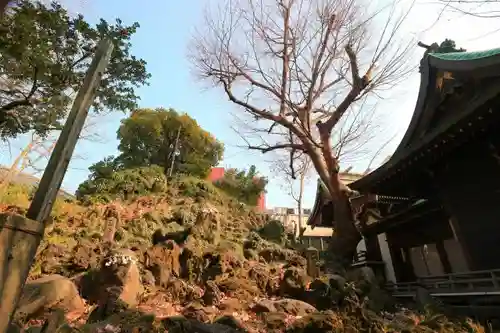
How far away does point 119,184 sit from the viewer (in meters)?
17.4

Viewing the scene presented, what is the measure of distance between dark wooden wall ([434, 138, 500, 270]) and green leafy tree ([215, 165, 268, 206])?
16.3 m

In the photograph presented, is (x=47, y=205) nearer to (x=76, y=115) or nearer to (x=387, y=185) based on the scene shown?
(x=76, y=115)

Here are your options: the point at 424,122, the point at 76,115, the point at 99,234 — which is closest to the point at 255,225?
the point at 99,234

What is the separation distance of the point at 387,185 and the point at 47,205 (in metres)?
9.33

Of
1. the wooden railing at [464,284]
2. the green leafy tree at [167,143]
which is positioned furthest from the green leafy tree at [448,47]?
the green leafy tree at [167,143]

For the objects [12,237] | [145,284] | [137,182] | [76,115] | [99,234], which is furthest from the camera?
[137,182]

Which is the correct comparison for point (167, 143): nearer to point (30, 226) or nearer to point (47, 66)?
point (47, 66)

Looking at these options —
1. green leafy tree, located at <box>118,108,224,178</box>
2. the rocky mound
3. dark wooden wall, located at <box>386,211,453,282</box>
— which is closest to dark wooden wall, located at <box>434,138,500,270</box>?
dark wooden wall, located at <box>386,211,453,282</box>

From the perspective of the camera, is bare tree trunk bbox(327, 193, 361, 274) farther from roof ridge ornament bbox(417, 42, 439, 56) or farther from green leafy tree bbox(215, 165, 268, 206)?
green leafy tree bbox(215, 165, 268, 206)

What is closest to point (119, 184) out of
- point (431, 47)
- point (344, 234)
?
point (344, 234)

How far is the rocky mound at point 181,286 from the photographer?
6176 mm

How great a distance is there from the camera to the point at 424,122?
31.9 feet

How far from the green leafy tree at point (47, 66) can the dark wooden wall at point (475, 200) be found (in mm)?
9290

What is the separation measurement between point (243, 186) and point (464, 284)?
1681 cm
